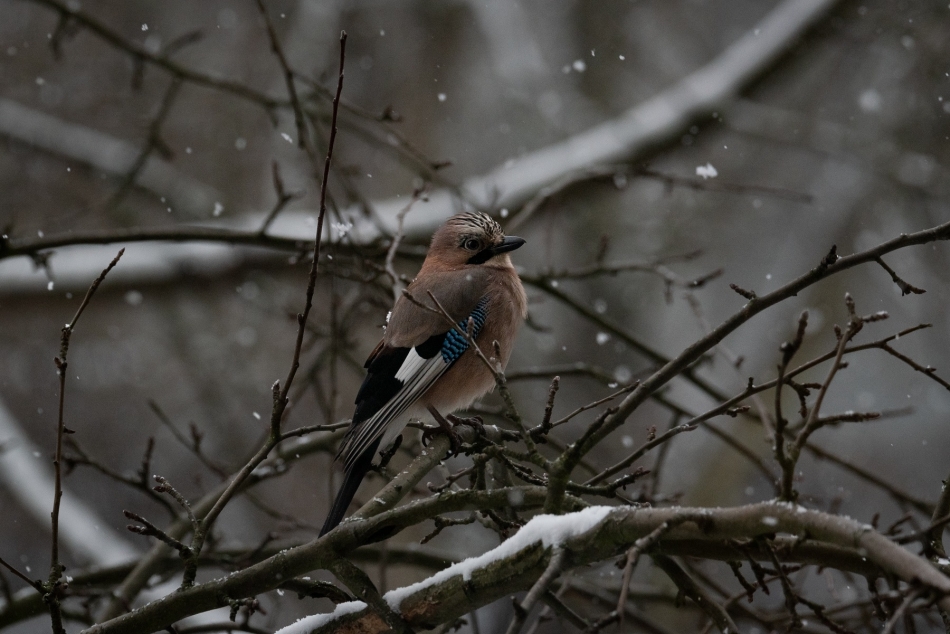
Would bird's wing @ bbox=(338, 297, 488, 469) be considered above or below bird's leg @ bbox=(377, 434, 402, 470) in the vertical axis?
above

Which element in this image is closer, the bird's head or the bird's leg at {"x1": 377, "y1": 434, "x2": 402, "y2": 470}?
the bird's leg at {"x1": 377, "y1": 434, "x2": 402, "y2": 470}

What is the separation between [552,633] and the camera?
31.5 feet

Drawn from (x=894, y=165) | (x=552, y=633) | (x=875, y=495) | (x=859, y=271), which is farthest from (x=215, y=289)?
(x=875, y=495)

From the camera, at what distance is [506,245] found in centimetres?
520

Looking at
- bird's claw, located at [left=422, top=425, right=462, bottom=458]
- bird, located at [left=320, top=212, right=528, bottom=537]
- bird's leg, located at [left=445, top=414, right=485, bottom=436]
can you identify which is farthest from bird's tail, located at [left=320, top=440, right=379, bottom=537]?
bird's leg, located at [left=445, top=414, right=485, bottom=436]

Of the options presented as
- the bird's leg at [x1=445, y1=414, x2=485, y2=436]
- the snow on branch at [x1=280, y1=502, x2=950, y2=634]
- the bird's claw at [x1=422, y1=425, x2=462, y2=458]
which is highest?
the bird's leg at [x1=445, y1=414, x2=485, y2=436]

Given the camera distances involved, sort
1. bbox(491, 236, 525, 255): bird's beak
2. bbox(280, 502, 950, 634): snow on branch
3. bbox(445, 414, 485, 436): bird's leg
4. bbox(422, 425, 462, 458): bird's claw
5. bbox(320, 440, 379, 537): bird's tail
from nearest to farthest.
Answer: bbox(280, 502, 950, 634): snow on branch, bbox(320, 440, 379, 537): bird's tail, bbox(422, 425, 462, 458): bird's claw, bbox(445, 414, 485, 436): bird's leg, bbox(491, 236, 525, 255): bird's beak

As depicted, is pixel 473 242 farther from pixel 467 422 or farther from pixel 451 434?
pixel 451 434

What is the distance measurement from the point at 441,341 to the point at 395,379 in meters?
0.41

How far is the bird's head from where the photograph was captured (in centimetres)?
531

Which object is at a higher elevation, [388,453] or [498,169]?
[498,169]

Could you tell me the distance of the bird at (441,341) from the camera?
4.00 m

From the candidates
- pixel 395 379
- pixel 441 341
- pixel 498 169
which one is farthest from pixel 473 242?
pixel 498 169

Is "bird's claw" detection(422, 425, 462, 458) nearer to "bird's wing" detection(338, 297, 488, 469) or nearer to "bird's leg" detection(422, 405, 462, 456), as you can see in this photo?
"bird's leg" detection(422, 405, 462, 456)
